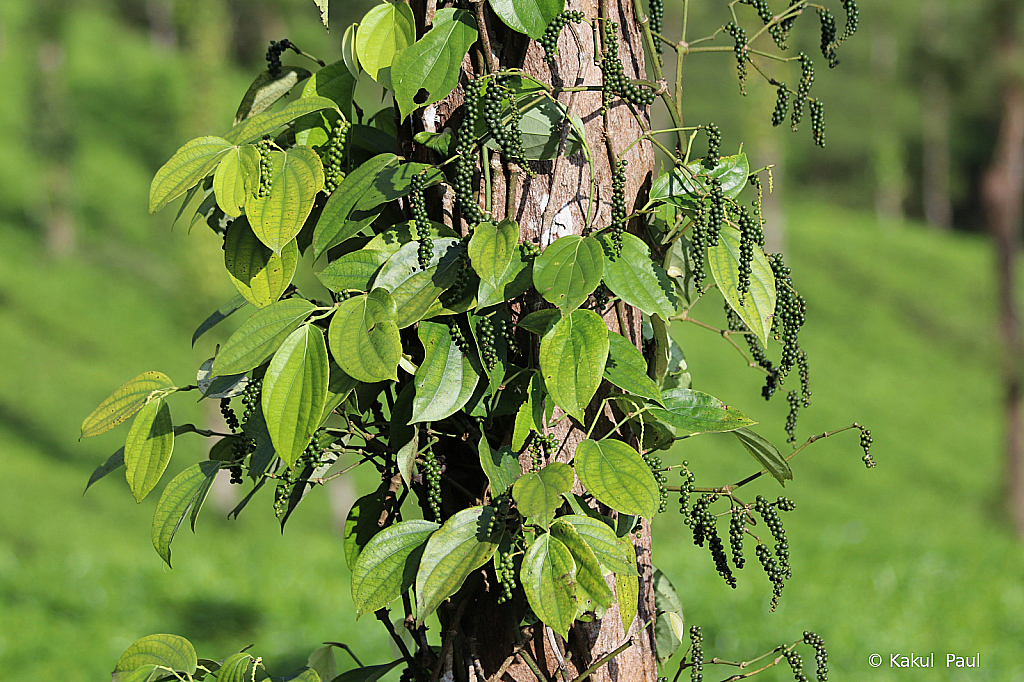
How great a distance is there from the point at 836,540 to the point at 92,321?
10.3 metres

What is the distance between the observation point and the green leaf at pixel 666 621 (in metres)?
0.97

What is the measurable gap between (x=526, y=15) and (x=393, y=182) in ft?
0.63

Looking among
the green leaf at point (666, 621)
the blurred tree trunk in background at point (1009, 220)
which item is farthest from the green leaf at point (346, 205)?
the blurred tree trunk in background at point (1009, 220)

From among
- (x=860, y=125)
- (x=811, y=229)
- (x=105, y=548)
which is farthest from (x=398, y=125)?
(x=860, y=125)

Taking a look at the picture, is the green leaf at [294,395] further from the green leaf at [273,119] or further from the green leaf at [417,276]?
the green leaf at [273,119]

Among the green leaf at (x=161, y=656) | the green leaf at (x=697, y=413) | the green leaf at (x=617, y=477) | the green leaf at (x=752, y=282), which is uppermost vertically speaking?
the green leaf at (x=752, y=282)

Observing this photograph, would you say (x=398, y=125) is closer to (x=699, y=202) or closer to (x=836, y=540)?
(x=699, y=202)

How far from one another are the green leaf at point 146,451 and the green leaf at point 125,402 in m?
0.04

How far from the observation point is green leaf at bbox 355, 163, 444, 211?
76cm

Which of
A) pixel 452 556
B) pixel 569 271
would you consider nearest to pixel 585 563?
pixel 452 556

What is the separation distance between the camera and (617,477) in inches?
29.2

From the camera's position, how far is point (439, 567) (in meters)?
0.72

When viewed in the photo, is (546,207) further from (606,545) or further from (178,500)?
(178,500)

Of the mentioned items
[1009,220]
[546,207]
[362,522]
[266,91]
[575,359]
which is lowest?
[1009,220]
